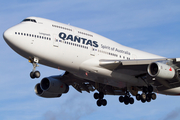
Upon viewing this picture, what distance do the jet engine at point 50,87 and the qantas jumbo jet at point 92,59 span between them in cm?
183

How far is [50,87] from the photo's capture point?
3909cm

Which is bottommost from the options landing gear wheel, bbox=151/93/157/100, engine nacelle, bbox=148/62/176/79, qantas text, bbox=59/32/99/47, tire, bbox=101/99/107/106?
tire, bbox=101/99/107/106

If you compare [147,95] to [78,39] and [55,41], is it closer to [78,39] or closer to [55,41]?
[78,39]

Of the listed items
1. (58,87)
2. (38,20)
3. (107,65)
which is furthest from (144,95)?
(38,20)

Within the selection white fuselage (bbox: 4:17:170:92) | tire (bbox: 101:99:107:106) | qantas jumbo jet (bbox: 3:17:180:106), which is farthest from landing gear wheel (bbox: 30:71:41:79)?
tire (bbox: 101:99:107:106)

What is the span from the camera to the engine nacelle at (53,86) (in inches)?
1544

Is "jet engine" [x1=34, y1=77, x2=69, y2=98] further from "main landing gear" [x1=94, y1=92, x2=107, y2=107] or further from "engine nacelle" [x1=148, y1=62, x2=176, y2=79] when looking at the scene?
"engine nacelle" [x1=148, y1=62, x2=176, y2=79]

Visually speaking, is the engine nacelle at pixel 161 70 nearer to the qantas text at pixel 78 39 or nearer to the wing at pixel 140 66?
the wing at pixel 140 66

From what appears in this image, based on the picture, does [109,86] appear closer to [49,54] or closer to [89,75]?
[89,75]

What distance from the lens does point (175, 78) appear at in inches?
1340

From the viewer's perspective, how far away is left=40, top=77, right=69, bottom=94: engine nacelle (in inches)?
1544

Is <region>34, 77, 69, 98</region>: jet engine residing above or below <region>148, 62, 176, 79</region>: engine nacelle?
below

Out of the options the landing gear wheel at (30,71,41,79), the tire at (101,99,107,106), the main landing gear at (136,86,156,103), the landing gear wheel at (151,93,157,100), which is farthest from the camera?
the tire at (101,99,107,106)

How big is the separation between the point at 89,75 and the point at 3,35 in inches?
339
